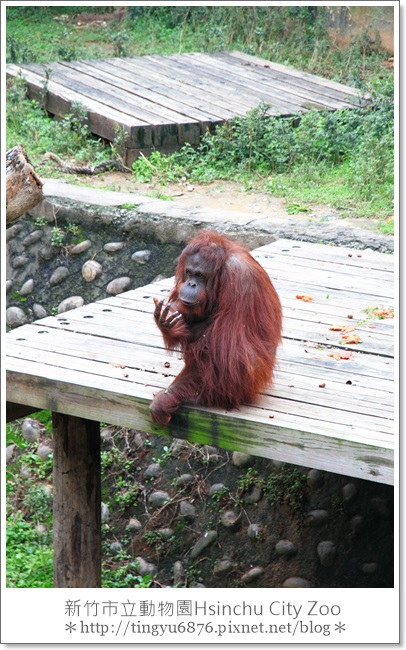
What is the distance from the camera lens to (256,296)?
3.24 m

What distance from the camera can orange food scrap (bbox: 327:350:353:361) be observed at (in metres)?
3.71

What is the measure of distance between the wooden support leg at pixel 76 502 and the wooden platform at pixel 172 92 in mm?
3400

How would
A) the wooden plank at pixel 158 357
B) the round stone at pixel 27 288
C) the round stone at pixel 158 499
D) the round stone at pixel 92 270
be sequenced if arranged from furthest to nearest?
1. the round stone at pixel 27 288
2. the round stone at pixel 92 270
3. the round stone at pixel 158 499
4. the wooden plank at pixel 158 357

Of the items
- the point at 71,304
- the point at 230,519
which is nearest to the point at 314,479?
the point at 230,519

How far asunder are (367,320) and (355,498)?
3.54 feet

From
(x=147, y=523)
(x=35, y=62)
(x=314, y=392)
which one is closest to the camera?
(x=314, y=392)

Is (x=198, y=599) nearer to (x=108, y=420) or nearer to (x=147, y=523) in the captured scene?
(x=108, y=420)

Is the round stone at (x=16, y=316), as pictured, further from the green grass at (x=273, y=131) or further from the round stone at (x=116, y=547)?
the round stone at (x=116, y=547)

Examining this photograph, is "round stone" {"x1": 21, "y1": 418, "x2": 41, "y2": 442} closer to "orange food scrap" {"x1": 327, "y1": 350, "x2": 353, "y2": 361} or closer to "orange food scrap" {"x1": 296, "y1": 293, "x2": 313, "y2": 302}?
"orange food scrap" {"x1": 296, "y1": 293, "x2": 313, "y2": 302}

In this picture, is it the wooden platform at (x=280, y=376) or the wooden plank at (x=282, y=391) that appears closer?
the wooden platform at (x=280, y=376)

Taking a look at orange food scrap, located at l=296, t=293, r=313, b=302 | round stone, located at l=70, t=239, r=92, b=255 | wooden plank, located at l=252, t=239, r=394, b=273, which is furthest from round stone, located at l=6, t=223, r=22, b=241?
orange food scrap, located at l=296, t=293, r=313, b=302

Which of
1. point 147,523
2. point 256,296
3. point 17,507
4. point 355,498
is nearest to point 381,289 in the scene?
point 355,498

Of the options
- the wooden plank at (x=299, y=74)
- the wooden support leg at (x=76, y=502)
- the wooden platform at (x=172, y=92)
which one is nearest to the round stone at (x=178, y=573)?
the wooden support leg at (x=76, y=502)

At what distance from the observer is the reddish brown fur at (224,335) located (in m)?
3.16
